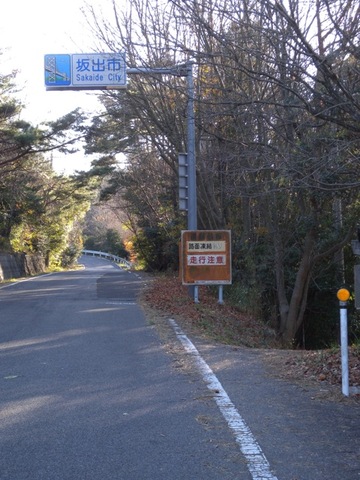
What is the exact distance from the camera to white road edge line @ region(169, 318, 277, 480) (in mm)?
5383

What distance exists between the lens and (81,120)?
32.9 metres

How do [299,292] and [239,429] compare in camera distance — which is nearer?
[239,429]

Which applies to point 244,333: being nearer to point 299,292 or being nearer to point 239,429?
point 299,292

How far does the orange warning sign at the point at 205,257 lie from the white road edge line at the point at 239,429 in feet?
25.7

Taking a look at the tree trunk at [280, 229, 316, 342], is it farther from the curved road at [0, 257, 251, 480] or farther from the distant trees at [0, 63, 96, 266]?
the distant trees at [0, 63, 96, 266]

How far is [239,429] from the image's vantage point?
6469 millimetres

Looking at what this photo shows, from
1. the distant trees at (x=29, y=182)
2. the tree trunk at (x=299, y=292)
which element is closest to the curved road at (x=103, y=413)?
the tree trunk at (x=299, y=292)

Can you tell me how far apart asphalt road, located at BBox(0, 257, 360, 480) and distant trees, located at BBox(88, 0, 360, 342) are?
326cm

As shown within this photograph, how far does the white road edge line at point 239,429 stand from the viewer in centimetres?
538

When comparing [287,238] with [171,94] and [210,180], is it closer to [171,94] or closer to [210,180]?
[210,180]

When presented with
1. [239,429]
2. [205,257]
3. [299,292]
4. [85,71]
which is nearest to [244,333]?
[205,257]

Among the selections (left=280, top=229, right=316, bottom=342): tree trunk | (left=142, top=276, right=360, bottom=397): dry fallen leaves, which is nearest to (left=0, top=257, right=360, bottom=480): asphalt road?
(left=142, top=276, right=360, bottom=397): dry fallen leaves

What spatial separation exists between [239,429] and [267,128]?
819 centimetres

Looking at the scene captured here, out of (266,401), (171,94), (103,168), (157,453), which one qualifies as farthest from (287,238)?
(103,168)
